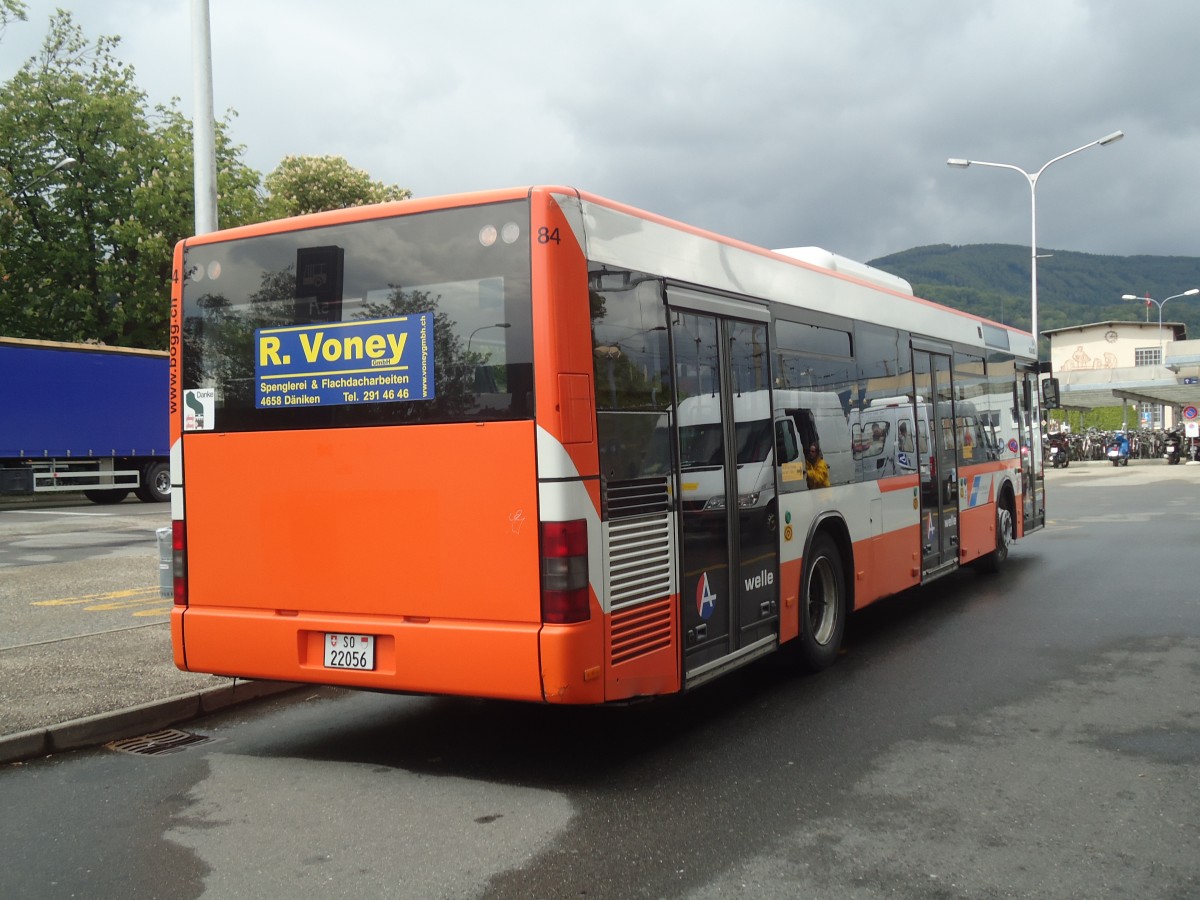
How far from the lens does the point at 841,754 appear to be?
227 inches

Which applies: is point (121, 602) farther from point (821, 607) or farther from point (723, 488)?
point (723, 488)

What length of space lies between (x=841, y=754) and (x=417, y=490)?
2.52 meters

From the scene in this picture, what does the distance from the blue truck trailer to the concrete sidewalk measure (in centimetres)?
1785

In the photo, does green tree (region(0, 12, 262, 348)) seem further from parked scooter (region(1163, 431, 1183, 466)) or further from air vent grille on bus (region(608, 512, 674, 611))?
parked scooter (region(1163, 431, 1183, 466))

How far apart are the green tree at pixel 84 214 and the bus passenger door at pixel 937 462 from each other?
87.6 feet

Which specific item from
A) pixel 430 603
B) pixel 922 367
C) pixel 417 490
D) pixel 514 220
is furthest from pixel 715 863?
pixel 922 367

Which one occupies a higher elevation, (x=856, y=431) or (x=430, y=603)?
(x=856, y=431)

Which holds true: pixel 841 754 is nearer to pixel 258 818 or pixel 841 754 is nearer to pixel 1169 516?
pixel 258 818

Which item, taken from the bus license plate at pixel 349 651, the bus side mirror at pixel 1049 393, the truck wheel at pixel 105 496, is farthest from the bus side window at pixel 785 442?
the truck wheel at pixel 105 496

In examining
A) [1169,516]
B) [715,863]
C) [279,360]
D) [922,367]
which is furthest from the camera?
[1169,516]

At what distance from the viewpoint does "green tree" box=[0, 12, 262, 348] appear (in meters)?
32.0

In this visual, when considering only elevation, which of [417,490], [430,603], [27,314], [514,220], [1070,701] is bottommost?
[1070,701]

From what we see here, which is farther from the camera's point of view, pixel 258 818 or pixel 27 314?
pixel 27 314

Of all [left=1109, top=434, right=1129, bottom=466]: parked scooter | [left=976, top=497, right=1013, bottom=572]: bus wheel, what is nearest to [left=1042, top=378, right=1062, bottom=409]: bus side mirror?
[left=976, top=497, right=1013, bottom=572]: bus wheel
